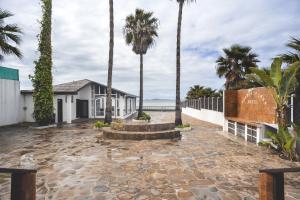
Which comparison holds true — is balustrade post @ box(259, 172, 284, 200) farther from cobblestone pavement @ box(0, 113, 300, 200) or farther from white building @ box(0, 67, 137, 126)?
white building @ box(0, 67, 137, 126)

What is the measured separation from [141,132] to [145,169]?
6.41m

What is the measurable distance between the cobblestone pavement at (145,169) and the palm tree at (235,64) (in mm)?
9048

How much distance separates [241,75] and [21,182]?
19102 mm

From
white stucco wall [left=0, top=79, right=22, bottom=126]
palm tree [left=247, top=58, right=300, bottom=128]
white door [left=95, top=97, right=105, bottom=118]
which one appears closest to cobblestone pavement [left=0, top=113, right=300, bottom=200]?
palm tree [left=247, top=58, right=300, bottom=128]

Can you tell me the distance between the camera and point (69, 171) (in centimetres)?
742

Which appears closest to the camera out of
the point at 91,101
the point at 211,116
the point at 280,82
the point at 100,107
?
the point at 280,82

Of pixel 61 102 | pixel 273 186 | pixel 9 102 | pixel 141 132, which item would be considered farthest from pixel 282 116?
pixel 9 102

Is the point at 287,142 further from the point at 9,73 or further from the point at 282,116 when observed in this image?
the point at 9,73

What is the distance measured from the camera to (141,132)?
14039mm

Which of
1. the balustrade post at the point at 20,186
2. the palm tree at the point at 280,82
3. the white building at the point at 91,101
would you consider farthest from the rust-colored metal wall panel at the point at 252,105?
the white building at the point at 91,101

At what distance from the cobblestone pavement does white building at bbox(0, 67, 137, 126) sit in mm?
10205

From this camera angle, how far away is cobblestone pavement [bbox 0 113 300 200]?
18.8 feet

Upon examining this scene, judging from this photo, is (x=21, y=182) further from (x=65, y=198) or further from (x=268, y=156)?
(x=268, y=156)

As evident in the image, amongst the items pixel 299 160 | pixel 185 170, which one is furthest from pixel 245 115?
pixel 185 170
